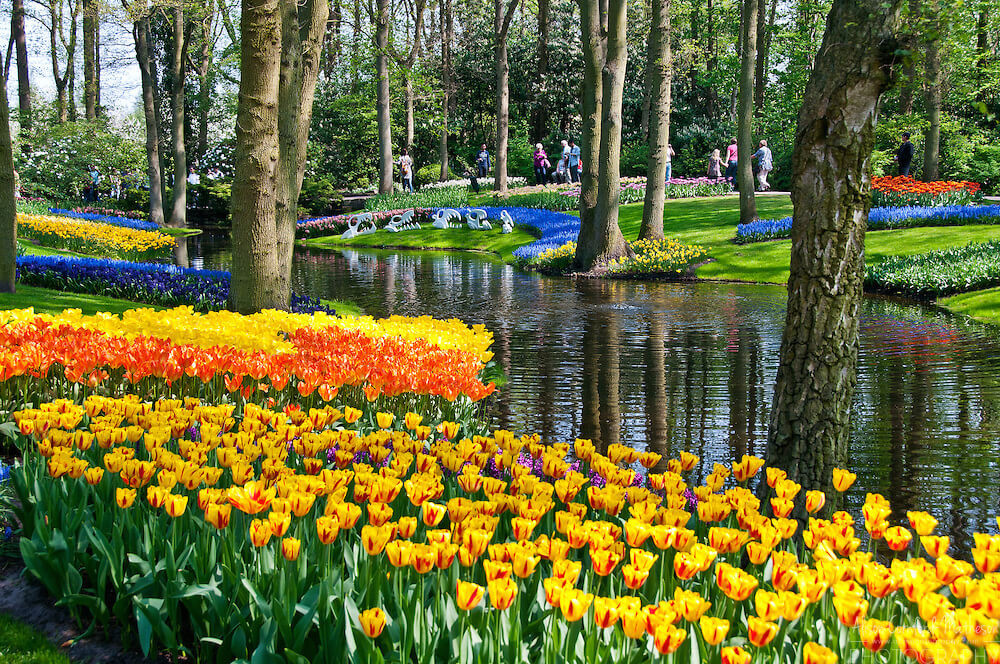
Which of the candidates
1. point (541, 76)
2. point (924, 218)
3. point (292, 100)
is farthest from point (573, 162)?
point (292, 100)

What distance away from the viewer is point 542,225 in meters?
27.6

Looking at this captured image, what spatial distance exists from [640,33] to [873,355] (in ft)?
138

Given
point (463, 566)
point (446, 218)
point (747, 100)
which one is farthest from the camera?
point (446, 218)

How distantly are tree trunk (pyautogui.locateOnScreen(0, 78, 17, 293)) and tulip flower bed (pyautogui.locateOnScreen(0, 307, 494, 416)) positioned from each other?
17.0 feet

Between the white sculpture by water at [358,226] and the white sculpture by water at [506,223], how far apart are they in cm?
612

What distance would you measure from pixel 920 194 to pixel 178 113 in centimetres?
2421

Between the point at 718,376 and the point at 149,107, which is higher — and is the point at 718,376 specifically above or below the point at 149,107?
below

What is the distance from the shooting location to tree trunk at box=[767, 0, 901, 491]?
3.63 metres

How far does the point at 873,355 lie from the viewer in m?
9.68

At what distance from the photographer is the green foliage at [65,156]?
127 feet

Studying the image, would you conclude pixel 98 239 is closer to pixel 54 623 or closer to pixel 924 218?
pixel 924 218

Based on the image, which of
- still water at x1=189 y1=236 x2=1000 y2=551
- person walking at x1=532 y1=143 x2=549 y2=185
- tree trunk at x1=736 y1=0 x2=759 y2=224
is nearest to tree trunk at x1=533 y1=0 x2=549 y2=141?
person walking at x1=532 y1=143 x2=549 y2=185

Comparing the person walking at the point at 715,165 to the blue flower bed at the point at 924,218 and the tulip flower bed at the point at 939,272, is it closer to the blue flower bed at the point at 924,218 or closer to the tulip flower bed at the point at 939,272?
the blue flower bed at the point at 924,218

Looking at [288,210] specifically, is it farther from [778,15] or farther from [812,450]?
[778,15]
